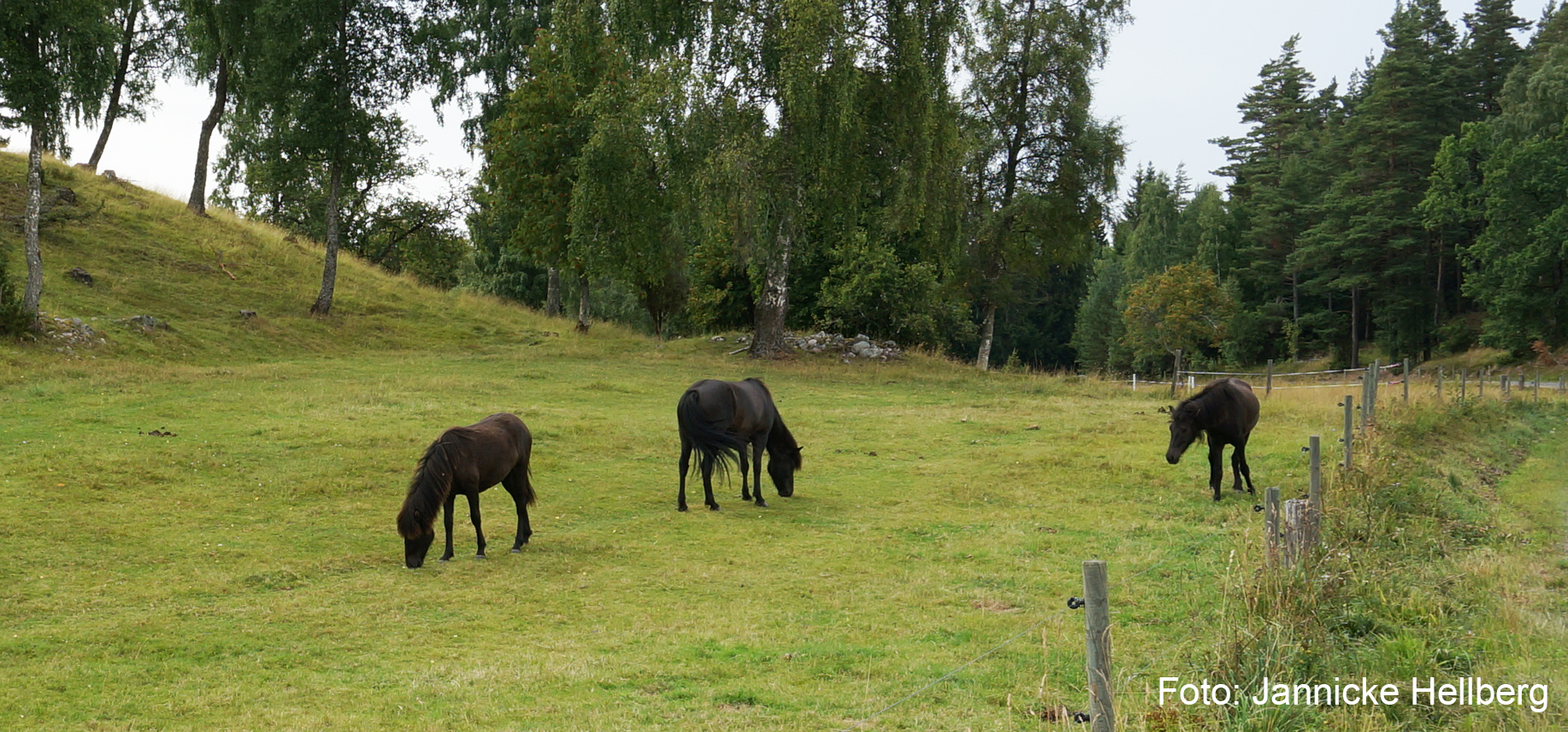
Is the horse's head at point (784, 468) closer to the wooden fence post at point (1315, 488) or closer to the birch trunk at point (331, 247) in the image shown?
the wooden fence post at point (1315, 488)

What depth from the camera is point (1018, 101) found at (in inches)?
1513

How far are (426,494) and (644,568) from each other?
87.0 inches

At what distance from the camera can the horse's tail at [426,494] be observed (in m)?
10.1

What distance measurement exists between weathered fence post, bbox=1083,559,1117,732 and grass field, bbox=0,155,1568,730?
3.47ft

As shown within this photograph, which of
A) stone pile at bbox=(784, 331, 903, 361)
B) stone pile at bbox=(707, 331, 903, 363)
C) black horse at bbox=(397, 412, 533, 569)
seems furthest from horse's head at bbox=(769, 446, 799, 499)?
stone pile at bbox=(784, 331, 903, 361)

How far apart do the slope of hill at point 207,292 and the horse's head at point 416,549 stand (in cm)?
1601

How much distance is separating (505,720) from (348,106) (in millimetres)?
29800

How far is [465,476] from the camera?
34.7ft

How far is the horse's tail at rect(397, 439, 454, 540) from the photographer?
10.1 m

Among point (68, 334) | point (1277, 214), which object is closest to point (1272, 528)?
point (68, 334)

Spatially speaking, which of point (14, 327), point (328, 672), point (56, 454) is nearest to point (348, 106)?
point (14, 327)

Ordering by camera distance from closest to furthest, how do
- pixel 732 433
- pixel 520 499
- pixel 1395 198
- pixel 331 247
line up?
1. pixel 520 499
2. pixel 732 433
3. pixel 331 247
4. pixel 1395 198

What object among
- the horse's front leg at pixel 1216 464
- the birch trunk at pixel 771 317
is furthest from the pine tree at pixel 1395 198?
the horse's front leg at pixel 1216 464

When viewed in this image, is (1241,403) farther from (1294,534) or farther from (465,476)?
(465,476)
